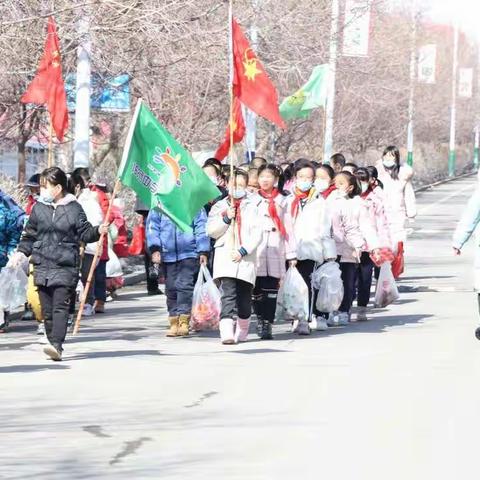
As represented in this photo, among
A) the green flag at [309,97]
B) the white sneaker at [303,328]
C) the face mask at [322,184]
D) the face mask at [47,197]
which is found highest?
the green flag at [309,97]

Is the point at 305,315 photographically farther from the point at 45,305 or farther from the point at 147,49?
the point at 147,49

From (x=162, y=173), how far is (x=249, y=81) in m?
1.94

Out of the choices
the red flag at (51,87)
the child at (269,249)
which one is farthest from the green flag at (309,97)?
the child at (269,249)

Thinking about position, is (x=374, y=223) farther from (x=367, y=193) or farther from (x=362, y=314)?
(x=362, y=314)

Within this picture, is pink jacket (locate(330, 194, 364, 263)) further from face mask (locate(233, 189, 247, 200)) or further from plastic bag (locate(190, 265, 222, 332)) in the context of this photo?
face mask (locate(233, 189, 247, 200))

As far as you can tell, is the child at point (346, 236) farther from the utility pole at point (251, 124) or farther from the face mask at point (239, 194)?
the utility pole at point (251, 124)

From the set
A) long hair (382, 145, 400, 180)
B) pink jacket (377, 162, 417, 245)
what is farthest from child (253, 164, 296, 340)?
long hair (382, 145, 400, 180)

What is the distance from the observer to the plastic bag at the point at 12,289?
52.9 ft

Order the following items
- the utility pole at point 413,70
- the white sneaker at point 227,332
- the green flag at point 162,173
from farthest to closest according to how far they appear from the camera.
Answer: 1. the utility pole at point 413,70
2. the green flag at point 162,173
3. the white sneaker at point 227,332

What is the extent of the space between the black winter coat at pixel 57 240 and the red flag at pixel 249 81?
138 inches

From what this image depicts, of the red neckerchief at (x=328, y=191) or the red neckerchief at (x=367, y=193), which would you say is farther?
the red neckerchief at (x=367, y=193)

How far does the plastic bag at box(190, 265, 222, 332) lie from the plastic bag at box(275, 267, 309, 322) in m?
0.60

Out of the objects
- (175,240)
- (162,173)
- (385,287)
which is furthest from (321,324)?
(162,173)

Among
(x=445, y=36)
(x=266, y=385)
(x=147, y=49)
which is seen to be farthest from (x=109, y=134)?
(x=445, y=36)
